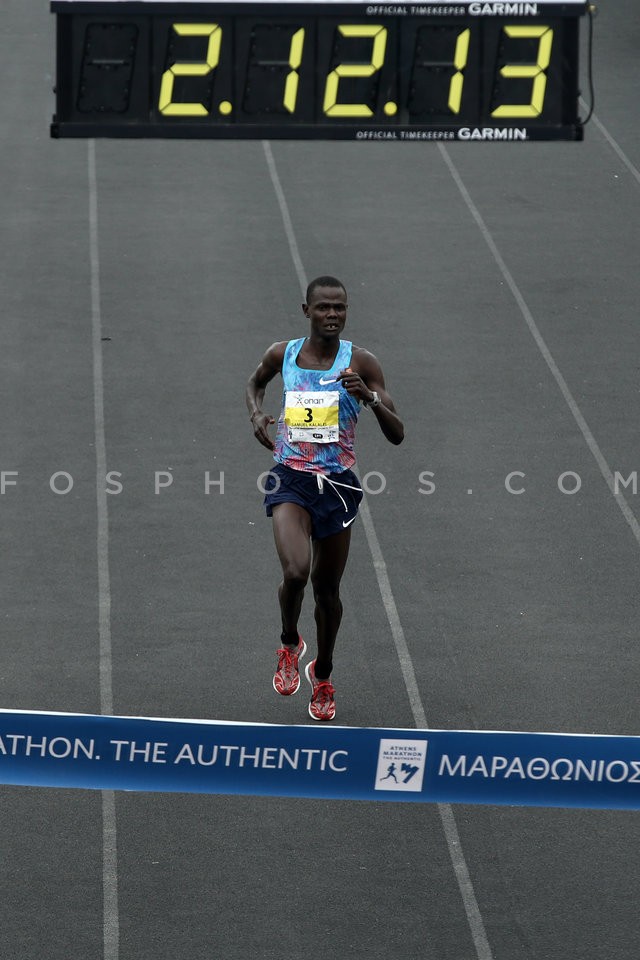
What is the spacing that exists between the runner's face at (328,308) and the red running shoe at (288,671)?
1460 millimetres

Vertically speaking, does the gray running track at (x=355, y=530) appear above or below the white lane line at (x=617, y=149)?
above

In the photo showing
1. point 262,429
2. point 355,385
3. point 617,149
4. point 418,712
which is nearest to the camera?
point 355,385

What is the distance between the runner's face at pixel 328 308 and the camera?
276 inches

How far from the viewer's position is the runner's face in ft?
23.0

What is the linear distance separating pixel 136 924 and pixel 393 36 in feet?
16.7

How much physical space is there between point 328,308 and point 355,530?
9.75 feet

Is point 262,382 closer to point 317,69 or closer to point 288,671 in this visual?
point 288,671

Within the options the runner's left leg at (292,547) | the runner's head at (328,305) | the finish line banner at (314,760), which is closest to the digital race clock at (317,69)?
the runner's head at (328,305)

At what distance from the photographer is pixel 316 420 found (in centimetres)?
710

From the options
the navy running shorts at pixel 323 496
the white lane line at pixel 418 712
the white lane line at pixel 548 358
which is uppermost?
the navy running shorts at pixel 323 496

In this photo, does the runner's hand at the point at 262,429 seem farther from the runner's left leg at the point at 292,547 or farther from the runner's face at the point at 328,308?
the runner's face at the point at 328,308

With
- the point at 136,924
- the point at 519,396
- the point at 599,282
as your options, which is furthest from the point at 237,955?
the point at 599,282

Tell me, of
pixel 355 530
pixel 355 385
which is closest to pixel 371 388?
pixel 355 385

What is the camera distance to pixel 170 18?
29.0ft
